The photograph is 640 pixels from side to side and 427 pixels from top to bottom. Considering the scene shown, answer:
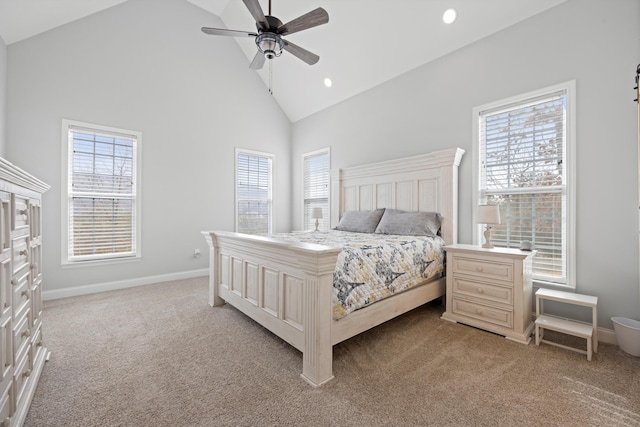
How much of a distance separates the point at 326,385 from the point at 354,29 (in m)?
4.09

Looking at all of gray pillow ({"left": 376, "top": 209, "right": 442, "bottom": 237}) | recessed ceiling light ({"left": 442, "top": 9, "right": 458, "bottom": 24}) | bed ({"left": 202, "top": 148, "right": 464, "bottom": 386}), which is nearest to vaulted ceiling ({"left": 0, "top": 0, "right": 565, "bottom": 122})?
recessed ceiling light ({"left": 442, "top": 9, "right": 458, "bottom": 24})

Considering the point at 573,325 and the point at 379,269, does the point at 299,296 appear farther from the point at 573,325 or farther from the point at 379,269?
the point at 573,325

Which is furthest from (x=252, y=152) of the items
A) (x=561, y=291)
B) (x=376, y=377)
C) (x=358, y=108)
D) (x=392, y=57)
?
(x=561, y=291)

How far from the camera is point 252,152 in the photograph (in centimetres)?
534

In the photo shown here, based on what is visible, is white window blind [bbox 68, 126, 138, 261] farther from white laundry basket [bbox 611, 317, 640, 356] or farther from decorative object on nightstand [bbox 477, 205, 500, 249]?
white laundry basket [bbox 611, 317, 640, 356]

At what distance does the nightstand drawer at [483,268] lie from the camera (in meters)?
2.49

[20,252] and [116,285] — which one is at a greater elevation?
[20,252]

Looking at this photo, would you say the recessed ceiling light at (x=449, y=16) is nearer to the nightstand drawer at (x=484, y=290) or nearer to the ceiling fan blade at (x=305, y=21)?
the ceiling fan blade at (x=305, y=21)

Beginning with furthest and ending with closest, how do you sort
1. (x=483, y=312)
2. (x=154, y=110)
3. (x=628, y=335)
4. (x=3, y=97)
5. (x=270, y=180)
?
(x=270, y=180) < (x=154, y=110) < (x=3, y=97) < (x=483, y=312) < (x=628, y=335)

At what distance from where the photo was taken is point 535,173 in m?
2.86

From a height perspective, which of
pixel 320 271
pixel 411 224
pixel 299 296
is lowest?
pixel 299 296

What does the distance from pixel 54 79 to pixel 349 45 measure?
3806 mm

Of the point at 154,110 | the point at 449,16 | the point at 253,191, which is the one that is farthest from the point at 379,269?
the point at 154,110

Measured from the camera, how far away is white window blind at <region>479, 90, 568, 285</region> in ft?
8.93
